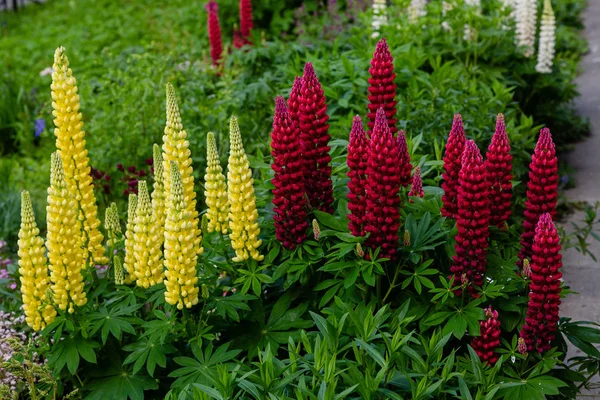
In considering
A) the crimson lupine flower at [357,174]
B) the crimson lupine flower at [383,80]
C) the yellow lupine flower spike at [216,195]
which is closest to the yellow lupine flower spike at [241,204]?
the yellow lupine flower spike at [216,195]

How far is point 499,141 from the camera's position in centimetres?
367

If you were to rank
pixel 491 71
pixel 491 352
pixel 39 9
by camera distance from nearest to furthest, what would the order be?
pixel 491 352
pixel 491 71
pixel 39 9

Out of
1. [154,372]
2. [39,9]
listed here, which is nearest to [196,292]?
[154,372]

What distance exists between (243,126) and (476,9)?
225 centimetres

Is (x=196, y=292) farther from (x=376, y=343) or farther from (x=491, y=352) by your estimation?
(x=491, y=352)

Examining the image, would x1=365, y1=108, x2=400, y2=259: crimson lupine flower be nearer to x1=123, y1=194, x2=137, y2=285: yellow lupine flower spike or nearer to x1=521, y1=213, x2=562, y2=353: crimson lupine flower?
x1=521, y1=213, x2=562, y2=353: crimson lupine flower

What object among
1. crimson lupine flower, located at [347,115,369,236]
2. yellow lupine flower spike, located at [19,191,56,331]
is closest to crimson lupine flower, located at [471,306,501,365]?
crimson lupine flower, located at [347,115,369,236]

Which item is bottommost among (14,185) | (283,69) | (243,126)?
(14,185)

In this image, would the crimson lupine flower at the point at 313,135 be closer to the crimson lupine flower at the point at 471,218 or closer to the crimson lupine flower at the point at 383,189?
the crimson lupine flower at the point at 383,189

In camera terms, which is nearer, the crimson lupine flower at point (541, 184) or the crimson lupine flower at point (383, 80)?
the crimson lupine flower at point (541, 184)

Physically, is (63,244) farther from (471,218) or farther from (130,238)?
(471,218)

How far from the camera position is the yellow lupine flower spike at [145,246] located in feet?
11.9

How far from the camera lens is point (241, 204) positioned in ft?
12.2

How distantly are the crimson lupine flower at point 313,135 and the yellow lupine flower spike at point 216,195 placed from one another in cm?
39
